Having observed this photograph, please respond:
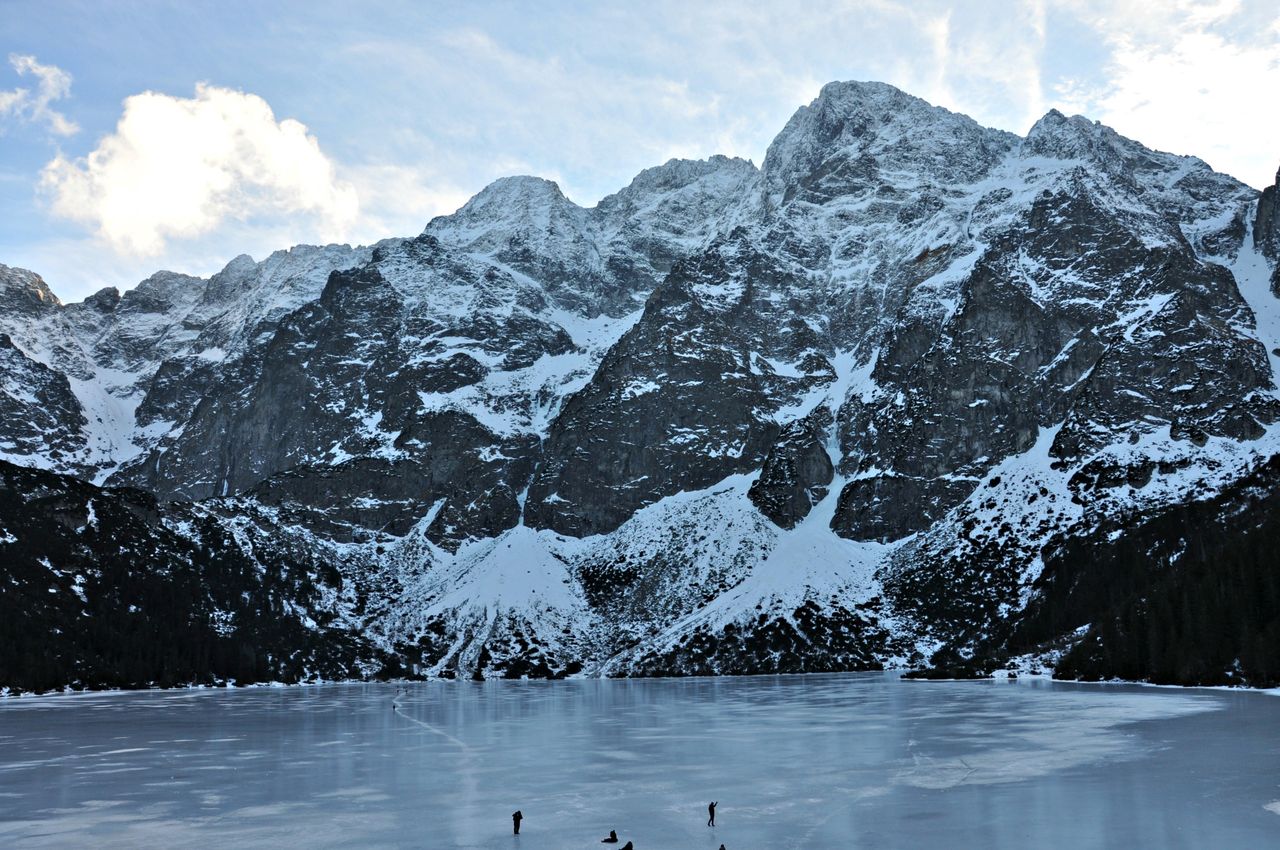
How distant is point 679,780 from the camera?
43.9 m

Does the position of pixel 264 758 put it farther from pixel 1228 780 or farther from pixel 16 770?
pixel 1228 780

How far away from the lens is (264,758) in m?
54.8

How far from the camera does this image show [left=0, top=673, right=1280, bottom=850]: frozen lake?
31.4 meters

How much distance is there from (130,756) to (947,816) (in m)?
Result: 44.2

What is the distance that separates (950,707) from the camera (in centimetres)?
8606

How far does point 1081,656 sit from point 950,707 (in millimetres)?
61177

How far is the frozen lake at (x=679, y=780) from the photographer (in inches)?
1235

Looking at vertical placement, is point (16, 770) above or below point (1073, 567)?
below

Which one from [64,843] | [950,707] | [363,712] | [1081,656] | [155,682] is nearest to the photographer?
[64,843]

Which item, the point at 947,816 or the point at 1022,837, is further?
the point at 947,816

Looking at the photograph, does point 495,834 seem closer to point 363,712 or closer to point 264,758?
point 264,758

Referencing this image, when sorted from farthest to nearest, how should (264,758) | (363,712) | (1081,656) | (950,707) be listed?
(1081,656), (363,712), (950,707), (264,758)

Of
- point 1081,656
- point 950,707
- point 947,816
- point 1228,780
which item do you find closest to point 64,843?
point 947,816

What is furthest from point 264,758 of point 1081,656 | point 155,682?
point 155,682
